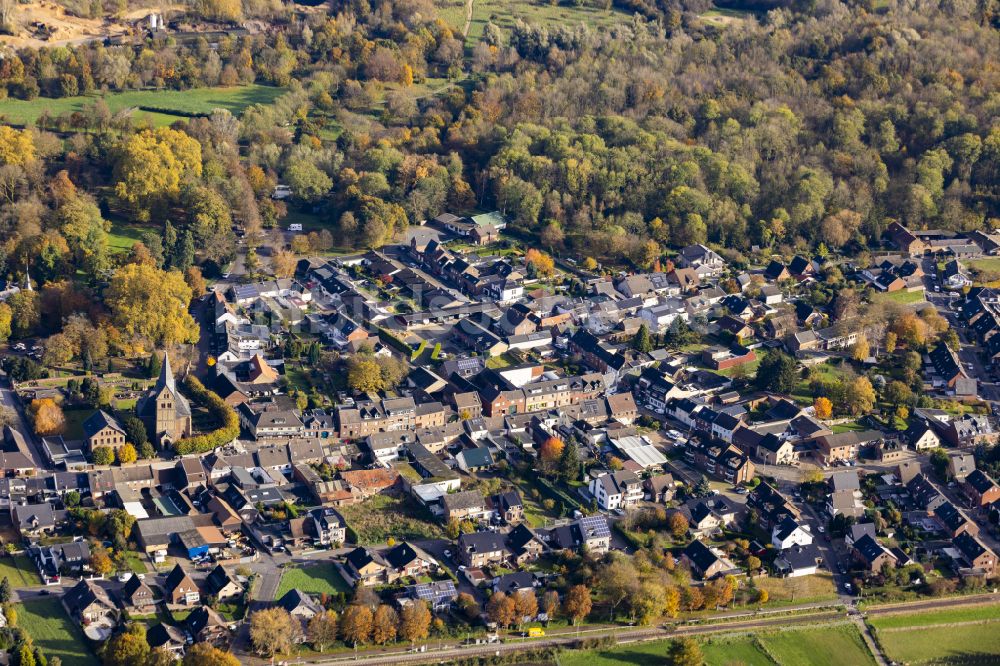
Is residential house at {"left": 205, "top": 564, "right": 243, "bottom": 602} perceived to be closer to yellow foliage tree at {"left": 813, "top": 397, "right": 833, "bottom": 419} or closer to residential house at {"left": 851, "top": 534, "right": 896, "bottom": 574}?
residential house at {"left": 851, "top": 534, "right": 896, "bottom": 574}

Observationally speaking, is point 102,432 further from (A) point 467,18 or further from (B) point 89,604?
(A) point 467,18

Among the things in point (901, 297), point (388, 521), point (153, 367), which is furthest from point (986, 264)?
point (153, 367)

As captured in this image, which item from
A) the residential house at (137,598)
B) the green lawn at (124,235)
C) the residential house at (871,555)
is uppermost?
the green lawn at (124,235)

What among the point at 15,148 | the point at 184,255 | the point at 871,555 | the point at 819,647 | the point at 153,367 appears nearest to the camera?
the point at 819,647

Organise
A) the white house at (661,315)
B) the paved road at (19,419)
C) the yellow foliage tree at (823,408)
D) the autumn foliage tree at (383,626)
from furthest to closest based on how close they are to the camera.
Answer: the white house at (661,315) → the yellow foliage tree at (823,408) → the paved road at (19,419) → the autumn foliage tree at (383,626)

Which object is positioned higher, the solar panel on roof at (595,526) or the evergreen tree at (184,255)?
the evergreen tree at (184,255)

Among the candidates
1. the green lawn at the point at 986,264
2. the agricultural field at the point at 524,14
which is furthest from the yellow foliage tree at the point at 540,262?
the agricultural field at the point at 524,14

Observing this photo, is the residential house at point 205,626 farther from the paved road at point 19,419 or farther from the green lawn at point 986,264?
the green lawn at point 986,264
